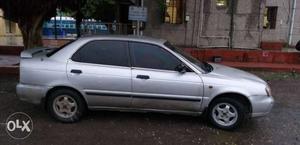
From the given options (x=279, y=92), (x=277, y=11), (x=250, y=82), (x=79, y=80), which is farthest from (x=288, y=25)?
(x=79, y=80)

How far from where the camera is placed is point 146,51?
18.5 feet

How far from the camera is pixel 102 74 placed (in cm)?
550

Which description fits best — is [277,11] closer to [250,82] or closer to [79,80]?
[250,82]

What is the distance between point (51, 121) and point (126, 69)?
1.54 meters

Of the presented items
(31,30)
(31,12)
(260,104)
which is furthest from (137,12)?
(260,104)

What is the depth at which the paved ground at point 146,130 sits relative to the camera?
5062 mm

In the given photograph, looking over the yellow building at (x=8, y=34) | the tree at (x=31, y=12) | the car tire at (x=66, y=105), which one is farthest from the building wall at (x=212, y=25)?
the yellow building at (x=8, y=34)

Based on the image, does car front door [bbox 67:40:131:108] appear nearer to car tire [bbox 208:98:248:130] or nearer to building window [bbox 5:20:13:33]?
car tire [bbox 208:98:248:130]

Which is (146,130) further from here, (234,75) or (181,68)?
(234,75)

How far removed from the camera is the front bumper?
542 cm

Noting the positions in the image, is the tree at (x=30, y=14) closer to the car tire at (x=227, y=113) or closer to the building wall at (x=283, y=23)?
the car tire at (x=227, y=113)

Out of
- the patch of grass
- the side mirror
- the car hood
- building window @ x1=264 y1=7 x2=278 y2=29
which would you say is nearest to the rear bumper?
the side mirror

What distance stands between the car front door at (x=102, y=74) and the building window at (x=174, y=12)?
926 centimetres

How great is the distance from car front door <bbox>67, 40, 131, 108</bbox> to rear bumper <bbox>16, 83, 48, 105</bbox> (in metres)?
0.52
